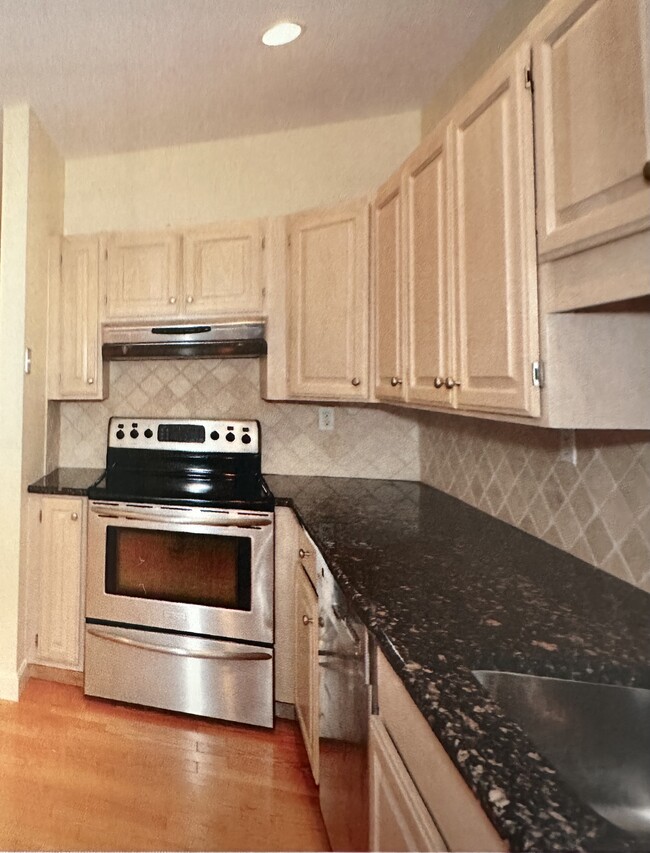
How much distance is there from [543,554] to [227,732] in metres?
1.44

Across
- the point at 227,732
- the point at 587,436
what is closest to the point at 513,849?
the point at 587,436

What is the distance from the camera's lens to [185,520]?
1.98 metres

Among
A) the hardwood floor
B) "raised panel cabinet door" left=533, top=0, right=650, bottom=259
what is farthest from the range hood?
the hardwood floor

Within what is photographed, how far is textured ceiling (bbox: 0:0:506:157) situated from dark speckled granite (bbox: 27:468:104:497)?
169 cm

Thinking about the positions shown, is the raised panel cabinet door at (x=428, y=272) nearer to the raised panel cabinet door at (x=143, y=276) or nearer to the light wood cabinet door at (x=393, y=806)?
the light wood cabinet door at (x=393, y=806)

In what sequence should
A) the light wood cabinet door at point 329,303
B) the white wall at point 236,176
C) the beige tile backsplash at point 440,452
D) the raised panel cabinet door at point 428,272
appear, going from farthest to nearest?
the white wall at point 236,176 → the light wood cabinet door at point 329,303 → the raised panel cabinet door at point 428,272 → the beige tile backsplash at point 440,452

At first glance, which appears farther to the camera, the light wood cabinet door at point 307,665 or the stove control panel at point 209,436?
the stove control panel at point 209,436

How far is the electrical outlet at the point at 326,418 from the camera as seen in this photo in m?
2.47

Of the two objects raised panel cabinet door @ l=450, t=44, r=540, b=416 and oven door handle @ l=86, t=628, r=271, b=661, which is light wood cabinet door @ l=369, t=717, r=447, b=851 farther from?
oven door handle @ l=86, t=628, r=271, b=661

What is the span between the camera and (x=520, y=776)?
0.54 metres

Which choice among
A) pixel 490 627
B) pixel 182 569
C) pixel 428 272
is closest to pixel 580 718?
pixel 490 627

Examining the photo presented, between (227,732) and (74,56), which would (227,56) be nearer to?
(74,56)

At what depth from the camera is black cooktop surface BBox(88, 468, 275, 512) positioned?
1.94m

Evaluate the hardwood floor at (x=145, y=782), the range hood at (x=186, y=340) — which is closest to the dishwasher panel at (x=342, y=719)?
the hardwood floor at (x=145, y=782)
